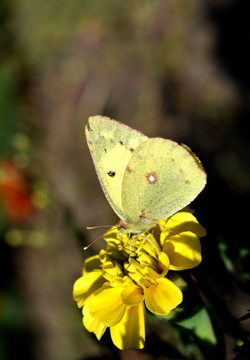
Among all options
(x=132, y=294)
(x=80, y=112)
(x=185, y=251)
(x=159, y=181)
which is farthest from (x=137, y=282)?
(x=80, y=112)

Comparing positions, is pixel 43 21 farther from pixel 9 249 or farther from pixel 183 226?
pixel 183 226

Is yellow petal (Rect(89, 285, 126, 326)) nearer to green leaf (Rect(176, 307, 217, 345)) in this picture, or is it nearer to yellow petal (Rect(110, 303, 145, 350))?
yellow petal (Rect(110, 303, 145, 350))

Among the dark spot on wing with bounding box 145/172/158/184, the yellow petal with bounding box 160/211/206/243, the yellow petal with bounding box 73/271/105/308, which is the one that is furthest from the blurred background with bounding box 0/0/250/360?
the yellow petal with bounding box 73/271/105/308

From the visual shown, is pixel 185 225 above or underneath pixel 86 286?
above

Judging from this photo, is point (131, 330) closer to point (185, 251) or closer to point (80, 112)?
Result: point (185, 251)

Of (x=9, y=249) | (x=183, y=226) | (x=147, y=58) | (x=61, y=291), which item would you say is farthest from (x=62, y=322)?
(x=183, y=226)

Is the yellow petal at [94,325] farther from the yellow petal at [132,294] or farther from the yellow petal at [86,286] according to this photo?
the yellow petal at [132,294]

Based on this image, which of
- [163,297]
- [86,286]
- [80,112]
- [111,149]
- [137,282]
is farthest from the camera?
[80,112]
